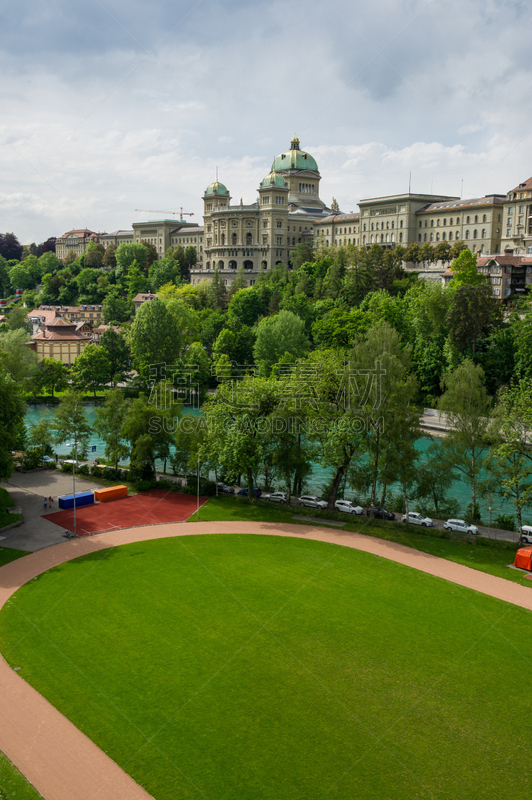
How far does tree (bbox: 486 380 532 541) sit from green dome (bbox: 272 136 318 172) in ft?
354

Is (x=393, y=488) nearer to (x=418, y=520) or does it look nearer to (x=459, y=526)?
(x=418, y=520)

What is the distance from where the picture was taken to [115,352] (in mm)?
79938

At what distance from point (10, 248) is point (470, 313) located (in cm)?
15272

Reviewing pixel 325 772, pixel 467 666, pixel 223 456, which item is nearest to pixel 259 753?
pixel 325 772

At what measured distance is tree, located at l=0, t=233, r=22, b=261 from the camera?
7082 inches

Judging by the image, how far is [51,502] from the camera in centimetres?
3569

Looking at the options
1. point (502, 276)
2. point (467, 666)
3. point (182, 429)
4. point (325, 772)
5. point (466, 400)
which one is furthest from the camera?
point (502, 276)

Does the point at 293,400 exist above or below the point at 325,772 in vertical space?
above

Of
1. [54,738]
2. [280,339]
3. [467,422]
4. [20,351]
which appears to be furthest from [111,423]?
[20,351]

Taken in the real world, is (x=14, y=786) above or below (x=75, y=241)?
below

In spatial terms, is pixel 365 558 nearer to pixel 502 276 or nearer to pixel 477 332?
pixel 477 332

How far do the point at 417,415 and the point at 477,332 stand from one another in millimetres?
32424

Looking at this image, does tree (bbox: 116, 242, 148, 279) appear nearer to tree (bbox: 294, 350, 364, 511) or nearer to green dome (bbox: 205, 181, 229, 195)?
green dome (bbox: 205, 181, 229, 195)

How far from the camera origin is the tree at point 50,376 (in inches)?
2918
